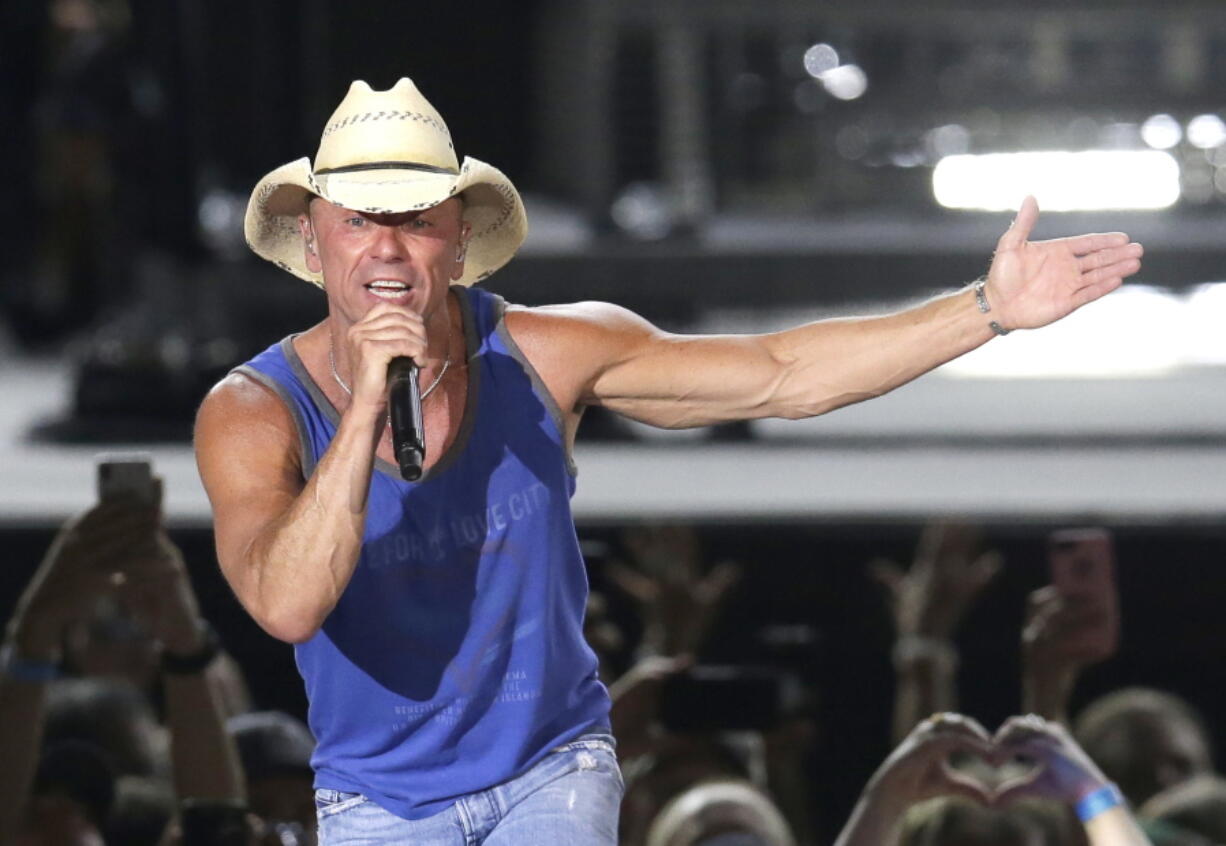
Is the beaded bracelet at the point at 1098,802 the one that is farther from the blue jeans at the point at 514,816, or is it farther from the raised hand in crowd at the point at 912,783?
the blue jeans at the point at 514,816

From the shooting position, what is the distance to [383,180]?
1955 millimetres

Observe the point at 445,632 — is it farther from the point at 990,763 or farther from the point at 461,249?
the point at 990,763

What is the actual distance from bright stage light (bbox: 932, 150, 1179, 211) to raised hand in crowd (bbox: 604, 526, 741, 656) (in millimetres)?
2991

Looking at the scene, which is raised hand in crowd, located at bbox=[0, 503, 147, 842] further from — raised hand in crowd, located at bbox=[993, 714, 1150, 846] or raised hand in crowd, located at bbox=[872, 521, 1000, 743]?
raised hand in crowd, located at bbox=[872, 521, 1000, 743]

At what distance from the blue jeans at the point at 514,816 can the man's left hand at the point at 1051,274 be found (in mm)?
657

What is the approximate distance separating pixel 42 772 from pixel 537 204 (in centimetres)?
637

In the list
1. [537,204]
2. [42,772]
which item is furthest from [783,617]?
[537,204]

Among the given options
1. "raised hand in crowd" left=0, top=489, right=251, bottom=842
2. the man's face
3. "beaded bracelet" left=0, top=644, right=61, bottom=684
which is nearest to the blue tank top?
the man's face

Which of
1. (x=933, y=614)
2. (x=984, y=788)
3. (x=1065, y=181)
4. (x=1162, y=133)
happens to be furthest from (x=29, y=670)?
(x=1162, y=133)

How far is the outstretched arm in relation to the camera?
2.13m

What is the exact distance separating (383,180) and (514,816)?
0.63 meters

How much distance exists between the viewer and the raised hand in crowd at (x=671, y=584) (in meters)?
3.99

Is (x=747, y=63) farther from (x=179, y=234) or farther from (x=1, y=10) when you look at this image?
(x=1, y=10)

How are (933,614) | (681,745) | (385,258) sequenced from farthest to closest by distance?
(933,614), (681,745), (385,258)
